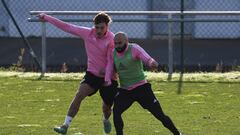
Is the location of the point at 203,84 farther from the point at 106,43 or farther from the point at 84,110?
the point at 106,43

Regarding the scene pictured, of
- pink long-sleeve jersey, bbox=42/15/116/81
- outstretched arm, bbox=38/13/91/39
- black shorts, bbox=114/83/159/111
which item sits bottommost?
black shorts, bbox=114/83/159/111

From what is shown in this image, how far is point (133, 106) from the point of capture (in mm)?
10898

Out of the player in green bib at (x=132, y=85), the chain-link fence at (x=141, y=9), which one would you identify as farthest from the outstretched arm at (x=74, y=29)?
the chain-link fence at (x=141, y=9)

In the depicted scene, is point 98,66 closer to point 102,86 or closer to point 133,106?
point 102,86

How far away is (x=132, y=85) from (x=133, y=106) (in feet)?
8.90

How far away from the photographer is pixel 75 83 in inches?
519

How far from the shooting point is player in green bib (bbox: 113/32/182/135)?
8125 mm

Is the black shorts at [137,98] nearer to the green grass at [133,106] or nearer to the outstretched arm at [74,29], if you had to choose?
the green grass at [133,106]

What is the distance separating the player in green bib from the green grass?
562mm

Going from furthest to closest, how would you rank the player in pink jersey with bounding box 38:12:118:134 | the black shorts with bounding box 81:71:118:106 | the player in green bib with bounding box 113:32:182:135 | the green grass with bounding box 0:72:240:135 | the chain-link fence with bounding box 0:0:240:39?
the chain-link fence with bounding box 0:0:240:39 → the green grass with bounding box 0:72:240:135 → the black shorts with bounding box 81:71:118:106 → the player in pink jersey with bounding box 38:12:118:134 → the player in green bib with bounding box 113:32:182:135

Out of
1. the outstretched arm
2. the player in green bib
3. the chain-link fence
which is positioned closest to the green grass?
the player in green bib

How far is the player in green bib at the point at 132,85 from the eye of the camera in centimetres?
812

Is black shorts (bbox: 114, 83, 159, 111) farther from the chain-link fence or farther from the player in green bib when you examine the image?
the chain-link fence

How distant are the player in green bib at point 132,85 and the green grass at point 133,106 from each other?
56cm
